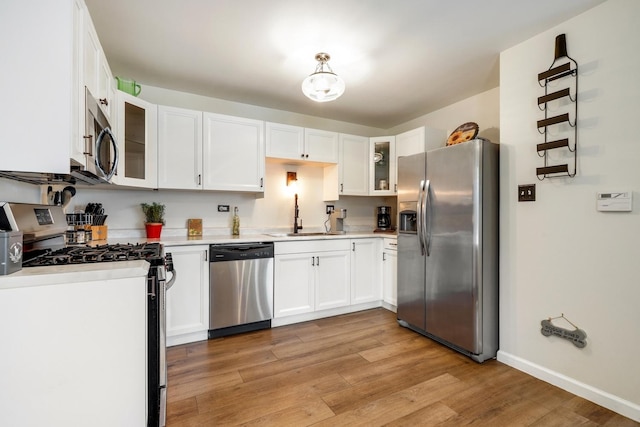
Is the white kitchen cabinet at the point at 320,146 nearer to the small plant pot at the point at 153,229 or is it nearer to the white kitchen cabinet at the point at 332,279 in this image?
the white kitchen cabinet at the point at 332,279

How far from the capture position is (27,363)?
3.54 feet

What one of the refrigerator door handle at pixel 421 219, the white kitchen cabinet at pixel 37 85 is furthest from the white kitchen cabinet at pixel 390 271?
the white kitchen cabinet at pixel 37 85

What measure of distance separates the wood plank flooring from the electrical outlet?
1276 mm

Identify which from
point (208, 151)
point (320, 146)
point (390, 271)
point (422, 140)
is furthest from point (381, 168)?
point (208, 151)

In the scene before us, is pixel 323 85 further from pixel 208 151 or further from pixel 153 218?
pixel 153 218

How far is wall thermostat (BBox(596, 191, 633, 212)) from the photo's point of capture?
1730mm

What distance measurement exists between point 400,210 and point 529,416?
5.97 ft

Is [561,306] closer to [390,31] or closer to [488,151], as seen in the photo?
[488,151]

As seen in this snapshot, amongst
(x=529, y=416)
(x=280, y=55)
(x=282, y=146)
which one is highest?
(x=280, y=55)

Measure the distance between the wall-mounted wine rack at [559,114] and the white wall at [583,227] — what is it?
4 cm

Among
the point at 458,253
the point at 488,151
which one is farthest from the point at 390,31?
the point at 458,253

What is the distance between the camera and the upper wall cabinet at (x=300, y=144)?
331cm

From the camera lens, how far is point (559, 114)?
6.73 ft

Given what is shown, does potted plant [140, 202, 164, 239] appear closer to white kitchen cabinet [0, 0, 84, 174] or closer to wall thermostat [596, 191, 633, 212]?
white kitchen cabinet [0, 0, 84, 174]
